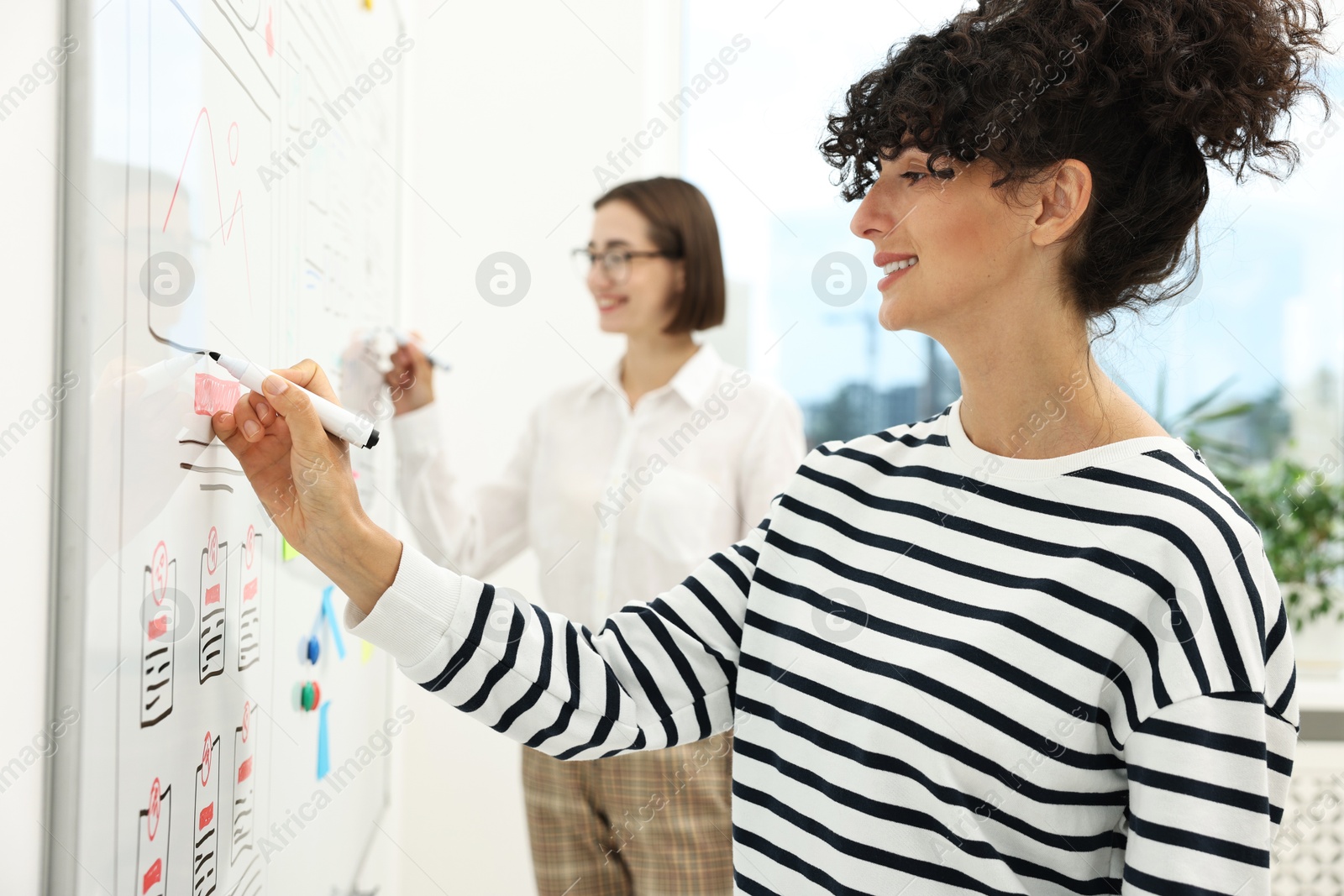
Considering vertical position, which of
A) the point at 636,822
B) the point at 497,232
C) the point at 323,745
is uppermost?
the point at 497,232

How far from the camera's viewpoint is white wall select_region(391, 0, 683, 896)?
2.18m

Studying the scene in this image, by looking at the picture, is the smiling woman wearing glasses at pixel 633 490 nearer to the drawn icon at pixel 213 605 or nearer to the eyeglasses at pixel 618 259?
the eyeglasses at pixel 618 259

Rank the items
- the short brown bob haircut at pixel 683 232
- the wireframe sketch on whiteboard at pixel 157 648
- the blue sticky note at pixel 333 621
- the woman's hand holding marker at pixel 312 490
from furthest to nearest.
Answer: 1. the short brown bob haircut at pixel 683 232
2. the blue sticky note at pixel 333 621
3. the woman's hand holding marker at pixel 312 490
4. the wireframe sketch on whiteboard at pixel 157 648

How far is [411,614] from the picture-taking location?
73 cm

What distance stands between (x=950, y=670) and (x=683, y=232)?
1.12 metres

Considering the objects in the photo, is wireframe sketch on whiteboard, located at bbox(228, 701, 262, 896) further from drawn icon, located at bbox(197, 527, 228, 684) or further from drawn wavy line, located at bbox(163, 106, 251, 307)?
drawn wavy line, located at bbox(163, 106, 251, 307)

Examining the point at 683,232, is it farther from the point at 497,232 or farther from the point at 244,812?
the point at 244,812

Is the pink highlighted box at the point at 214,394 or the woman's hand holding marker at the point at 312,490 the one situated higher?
the pink highlighted box at the point at 214,394

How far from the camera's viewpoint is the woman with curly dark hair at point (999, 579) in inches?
25.2

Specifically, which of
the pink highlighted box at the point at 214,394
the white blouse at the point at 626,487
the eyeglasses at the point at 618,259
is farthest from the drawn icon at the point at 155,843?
the eyeglasses at the point at 618,259

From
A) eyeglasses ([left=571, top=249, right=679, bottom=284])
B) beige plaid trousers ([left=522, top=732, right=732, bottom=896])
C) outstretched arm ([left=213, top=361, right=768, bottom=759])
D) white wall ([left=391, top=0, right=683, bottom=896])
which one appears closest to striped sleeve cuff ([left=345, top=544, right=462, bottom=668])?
outstretched arm ([left=213, top=361, right=768, bottom=759])

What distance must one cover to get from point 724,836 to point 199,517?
38.8 inches

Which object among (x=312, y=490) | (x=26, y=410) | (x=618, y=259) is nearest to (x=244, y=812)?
(x=312, y=490)

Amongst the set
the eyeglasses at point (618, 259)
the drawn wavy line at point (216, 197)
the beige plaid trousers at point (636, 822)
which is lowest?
the beige plaid trousers at point (636, 822)
